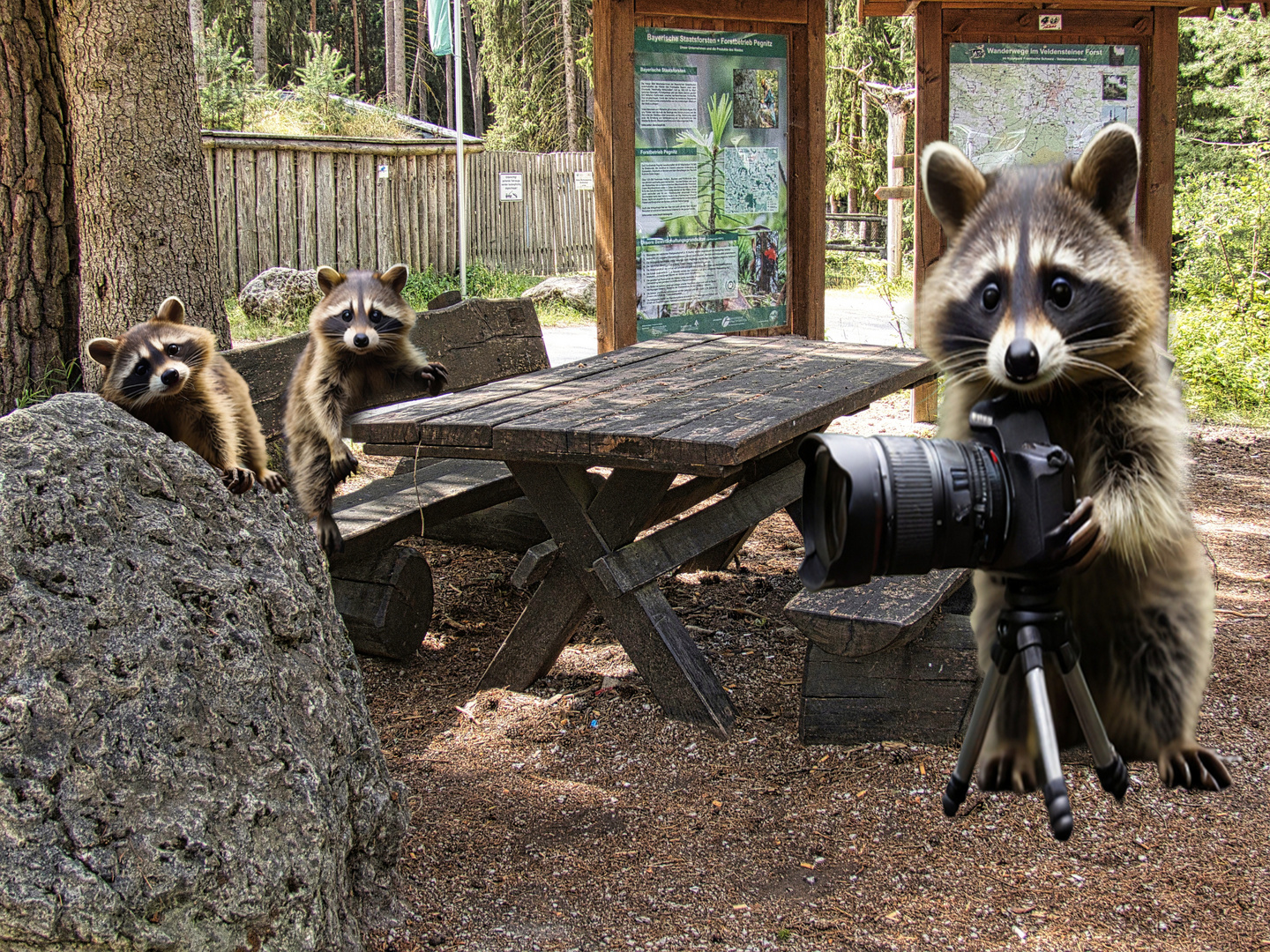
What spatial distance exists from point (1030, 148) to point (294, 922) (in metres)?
6.14

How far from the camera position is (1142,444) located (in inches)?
46.0

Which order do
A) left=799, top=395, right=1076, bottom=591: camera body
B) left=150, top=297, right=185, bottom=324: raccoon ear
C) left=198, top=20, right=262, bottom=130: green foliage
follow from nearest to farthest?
left=799, top=395, right=1076, bottom=591: camera body, left=150, top=297, right=185, bottom=324: raccoon ear, left=198, top=20, right=262, bottom=130: green foliage

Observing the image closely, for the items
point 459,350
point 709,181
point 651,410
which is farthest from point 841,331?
point 651,410

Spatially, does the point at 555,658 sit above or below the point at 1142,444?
below

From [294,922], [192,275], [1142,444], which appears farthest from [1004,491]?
[192,275]

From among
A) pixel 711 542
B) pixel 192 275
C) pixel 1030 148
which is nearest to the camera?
pixel 711 542

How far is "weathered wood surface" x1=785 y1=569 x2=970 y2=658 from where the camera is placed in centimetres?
326

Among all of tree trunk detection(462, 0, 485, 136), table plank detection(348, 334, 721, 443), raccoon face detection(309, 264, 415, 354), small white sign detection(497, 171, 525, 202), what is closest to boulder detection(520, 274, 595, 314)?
small white sign detection(497, 171, 525, 202)

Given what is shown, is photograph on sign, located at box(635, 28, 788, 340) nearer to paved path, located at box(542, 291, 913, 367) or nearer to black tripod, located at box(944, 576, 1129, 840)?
paved path, located at box(542, 291, 913, 367)

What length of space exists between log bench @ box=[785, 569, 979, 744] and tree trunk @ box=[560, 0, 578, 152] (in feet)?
95.0

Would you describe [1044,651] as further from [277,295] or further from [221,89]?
A: [221,89]

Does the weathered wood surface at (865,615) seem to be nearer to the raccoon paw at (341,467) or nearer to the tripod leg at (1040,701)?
the raccoon paw at (341,467)

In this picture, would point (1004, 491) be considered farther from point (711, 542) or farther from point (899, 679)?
point (711, 542)

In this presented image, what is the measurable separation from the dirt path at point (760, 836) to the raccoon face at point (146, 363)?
1.35 meters
